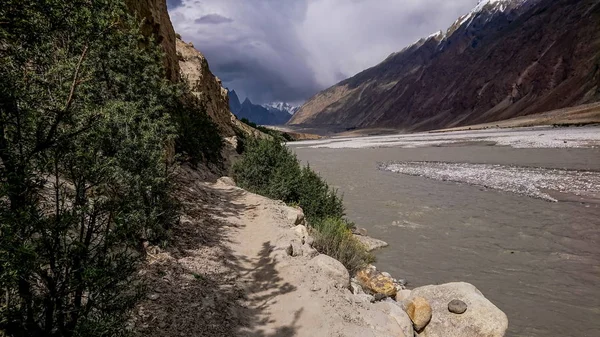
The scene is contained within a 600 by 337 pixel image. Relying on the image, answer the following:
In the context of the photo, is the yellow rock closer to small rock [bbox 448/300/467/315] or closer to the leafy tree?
small rock [bbox 448/300/467/315]

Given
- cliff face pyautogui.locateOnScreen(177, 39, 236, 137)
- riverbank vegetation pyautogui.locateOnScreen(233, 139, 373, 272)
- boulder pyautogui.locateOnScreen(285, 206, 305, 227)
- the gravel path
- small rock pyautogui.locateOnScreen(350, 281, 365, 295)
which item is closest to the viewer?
small rock pyautogui.locateOnScreen(350, 281, 365, 295)

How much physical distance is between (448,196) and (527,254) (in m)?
7.84

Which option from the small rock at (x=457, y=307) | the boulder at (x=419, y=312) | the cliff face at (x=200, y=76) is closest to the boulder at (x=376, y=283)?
the boulder at (x=419, y=312)

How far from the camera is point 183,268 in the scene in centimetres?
627

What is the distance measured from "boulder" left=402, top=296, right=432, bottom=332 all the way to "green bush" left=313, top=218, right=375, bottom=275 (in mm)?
2131

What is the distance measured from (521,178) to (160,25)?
23116 millimetres

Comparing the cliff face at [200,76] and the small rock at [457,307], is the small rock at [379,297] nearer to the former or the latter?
the small rock at [457,307]

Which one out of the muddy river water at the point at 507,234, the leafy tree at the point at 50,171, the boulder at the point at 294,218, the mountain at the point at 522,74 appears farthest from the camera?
the mountain at the point at 522,74

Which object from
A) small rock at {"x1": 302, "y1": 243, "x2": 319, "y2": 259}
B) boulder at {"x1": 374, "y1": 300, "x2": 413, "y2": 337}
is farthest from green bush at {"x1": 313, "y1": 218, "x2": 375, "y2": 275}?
boulder at {"x1": 374, "y1": 300, "x2": 413, "y2": 337}

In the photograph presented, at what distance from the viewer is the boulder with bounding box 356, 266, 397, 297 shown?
7781 mm

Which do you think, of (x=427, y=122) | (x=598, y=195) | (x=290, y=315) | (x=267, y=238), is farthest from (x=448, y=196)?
(x=427, y=122)

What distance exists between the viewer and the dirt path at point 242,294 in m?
4.96

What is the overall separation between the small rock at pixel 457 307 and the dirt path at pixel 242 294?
1.19 meters

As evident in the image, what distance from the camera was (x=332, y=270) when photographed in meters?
6.91
